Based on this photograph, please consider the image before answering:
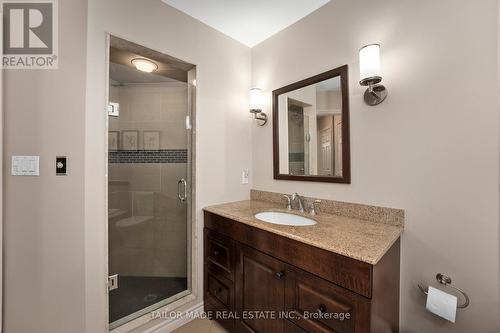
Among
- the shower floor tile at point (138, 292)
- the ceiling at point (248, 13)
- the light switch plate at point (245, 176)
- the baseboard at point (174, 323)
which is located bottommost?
the baseboard at point (174, 323)

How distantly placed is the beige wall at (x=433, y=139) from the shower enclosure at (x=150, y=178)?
1366 millimetres

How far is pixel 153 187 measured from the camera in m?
2.22

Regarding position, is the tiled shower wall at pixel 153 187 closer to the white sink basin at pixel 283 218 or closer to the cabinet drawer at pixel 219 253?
the cabinet drawer at pixel 219 253

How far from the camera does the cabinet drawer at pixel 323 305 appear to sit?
93 centimetres

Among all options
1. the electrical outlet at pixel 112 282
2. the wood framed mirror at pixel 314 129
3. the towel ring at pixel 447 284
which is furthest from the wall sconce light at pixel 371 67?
the electrical outlet at pixel 112 282

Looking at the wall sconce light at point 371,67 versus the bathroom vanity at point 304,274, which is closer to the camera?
the bathroom vanity at point 304,274

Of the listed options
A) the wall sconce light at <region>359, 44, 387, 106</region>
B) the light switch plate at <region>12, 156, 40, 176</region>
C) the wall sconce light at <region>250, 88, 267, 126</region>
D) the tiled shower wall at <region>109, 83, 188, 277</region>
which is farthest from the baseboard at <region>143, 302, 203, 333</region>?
the wall sconce light at <region>359, 44, 387, 106</region>

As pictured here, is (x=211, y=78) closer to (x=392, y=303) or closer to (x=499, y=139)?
(x=499, y=139)

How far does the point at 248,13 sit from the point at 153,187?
181cm

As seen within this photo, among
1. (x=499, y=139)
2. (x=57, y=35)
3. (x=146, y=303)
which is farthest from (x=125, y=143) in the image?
A: (x=499, y=139)

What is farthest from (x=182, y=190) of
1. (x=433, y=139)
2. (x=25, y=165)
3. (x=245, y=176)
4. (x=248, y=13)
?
(x=433, y=139)

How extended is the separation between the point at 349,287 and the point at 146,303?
160 centimetres

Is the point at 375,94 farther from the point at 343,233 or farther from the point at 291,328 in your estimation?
the point at 291,328

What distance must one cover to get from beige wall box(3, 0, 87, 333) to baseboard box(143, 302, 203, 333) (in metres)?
0.51
